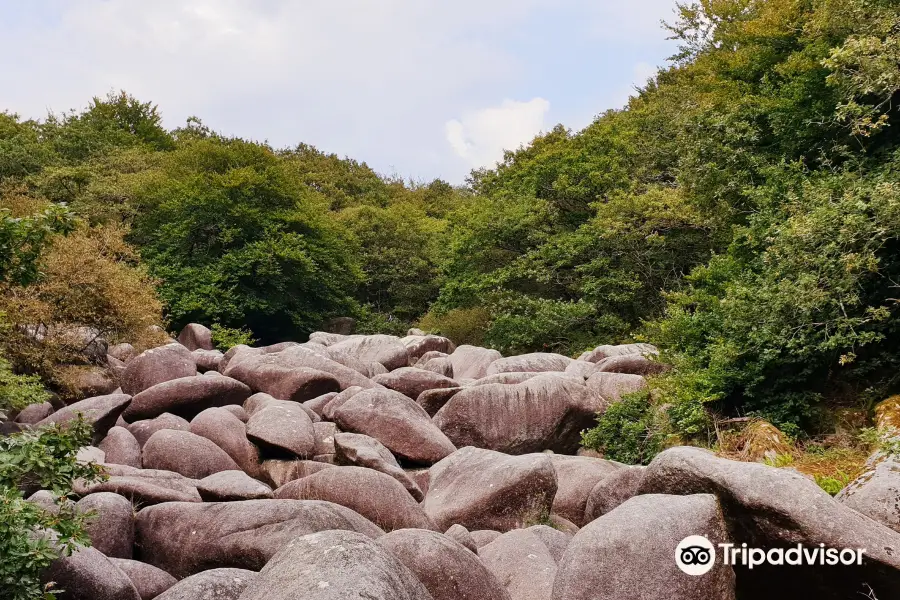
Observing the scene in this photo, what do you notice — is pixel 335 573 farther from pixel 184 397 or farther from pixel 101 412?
pixel 184 397

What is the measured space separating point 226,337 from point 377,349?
30.0ft

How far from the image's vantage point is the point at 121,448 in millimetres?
14055

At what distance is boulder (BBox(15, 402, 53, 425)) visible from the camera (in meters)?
16.7

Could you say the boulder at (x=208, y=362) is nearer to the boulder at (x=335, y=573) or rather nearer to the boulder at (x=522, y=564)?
the boulder at (x=522, y=564)

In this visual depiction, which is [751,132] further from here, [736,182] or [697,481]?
[697,481]

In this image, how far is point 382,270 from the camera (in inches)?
1863

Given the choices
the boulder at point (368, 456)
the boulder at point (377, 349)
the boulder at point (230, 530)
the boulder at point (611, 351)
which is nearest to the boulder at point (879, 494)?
the boulder at point (230, 530)

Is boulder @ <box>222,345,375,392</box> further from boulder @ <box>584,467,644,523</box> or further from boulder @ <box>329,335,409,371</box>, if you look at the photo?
boulder @ <box>584,467,644,523</box>

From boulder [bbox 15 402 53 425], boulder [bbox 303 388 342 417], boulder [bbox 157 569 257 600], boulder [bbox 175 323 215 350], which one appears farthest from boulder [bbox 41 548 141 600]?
boulder [bbox 175 323 215 350]

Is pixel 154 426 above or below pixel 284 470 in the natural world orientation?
above

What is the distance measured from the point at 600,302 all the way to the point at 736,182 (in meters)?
14.0

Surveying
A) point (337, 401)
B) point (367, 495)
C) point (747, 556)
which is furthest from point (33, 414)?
point (747, 556)

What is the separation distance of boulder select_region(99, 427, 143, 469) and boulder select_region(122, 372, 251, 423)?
1980mm

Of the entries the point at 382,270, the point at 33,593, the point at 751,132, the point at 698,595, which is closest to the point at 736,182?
the point at 751,132
